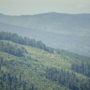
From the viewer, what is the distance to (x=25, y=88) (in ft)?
517

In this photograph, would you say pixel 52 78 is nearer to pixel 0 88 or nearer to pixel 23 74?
pixel 23 74

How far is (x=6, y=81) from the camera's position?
164 meters

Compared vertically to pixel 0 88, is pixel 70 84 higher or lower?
lower

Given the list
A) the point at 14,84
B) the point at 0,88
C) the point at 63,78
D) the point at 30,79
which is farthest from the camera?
the point at 63,78

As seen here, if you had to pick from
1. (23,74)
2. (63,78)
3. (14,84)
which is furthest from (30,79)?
(63,78)

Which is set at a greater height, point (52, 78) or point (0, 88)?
point (0, 88)

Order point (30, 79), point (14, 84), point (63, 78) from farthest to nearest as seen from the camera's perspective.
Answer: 1. point (63, 78)
2. point (30, 79)
3. point (14, 84)

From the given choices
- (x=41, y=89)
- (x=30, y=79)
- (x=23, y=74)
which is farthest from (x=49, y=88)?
(x=23, y=74)

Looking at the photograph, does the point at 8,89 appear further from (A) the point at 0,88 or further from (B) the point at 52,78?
(B) the point at 52,78

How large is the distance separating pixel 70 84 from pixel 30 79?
40.8m

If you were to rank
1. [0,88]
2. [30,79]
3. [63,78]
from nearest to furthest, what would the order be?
[0,88]
[30,79]
[63,78]

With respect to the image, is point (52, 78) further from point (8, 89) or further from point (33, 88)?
point (8, 89)

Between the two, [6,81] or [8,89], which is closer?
[8,89]

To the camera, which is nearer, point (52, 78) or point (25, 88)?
point (25, 88)
